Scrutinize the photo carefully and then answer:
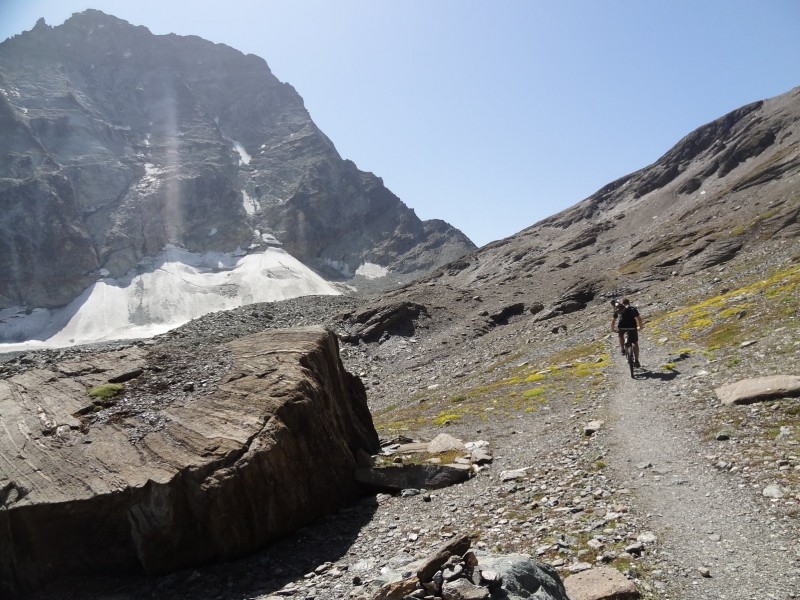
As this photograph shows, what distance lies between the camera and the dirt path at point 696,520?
8219mm

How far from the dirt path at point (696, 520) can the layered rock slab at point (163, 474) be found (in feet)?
31.1

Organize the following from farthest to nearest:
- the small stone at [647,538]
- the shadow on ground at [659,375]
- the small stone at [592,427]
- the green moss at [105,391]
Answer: the shadow on ground at [659,375]
the small stone at [592,427]
the green moss at [105,391]
the small stone at [647,538]

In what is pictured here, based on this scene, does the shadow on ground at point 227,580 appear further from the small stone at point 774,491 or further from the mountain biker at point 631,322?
the mountain biker at point 631,322

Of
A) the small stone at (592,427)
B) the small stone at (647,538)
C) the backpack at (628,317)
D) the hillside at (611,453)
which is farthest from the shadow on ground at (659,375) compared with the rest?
the small stone at (647,538)

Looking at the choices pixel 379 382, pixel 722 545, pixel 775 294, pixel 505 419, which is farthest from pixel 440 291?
pixel 722 545

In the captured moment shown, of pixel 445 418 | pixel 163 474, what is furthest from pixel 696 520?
pixel 445 418

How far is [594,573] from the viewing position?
9.05 meters

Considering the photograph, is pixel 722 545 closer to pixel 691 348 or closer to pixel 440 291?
pixel 691 348

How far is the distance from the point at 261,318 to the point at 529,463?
90.6 m

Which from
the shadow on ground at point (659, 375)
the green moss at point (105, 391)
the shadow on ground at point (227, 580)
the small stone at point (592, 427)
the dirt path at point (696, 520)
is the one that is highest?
the green moss at point (105, 391)

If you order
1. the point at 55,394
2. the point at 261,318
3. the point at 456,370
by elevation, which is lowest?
the point at 456,370

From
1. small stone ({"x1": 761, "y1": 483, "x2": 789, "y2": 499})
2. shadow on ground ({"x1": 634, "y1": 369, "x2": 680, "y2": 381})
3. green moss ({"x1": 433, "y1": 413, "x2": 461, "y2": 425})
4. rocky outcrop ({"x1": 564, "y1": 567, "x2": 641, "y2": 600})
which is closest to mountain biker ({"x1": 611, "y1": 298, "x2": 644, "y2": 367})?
shadow on ground ({"x1": 634, "y1": 369, "x2": 680, "y2": 381})

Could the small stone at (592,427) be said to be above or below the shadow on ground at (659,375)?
above

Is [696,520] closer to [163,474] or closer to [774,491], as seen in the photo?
[774,491]
